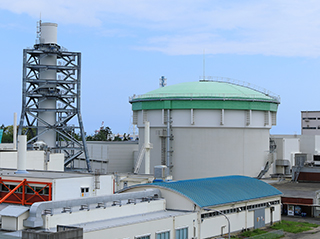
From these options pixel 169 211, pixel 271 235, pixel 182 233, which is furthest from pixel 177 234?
pixel 271 235

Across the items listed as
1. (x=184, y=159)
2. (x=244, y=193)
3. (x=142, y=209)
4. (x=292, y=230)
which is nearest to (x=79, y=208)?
(x=142, y=209)

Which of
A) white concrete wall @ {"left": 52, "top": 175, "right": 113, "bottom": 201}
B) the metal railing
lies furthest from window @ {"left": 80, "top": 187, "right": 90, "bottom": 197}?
the metal railing

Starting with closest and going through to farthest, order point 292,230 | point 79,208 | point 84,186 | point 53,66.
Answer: point 79,208 < point 84,186 < point 292,230 < point 53,66

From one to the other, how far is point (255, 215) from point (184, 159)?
71.2ft

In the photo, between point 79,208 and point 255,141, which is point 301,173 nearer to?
point 255,141

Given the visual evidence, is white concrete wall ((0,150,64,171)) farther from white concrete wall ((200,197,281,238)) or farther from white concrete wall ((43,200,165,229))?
white concrete wall ((200,197,281,238))

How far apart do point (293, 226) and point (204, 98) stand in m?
23.3

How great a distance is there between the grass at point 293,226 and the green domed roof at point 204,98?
2041cm

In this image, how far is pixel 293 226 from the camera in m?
46.5

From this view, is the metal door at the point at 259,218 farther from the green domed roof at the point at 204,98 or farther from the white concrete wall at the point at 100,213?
the green domed roof at the point at 204,98

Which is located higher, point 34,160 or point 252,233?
point 34,160

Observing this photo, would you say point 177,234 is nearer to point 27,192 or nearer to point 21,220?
point 21,220

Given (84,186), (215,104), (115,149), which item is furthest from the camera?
(115,149)

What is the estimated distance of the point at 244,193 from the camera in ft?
148
